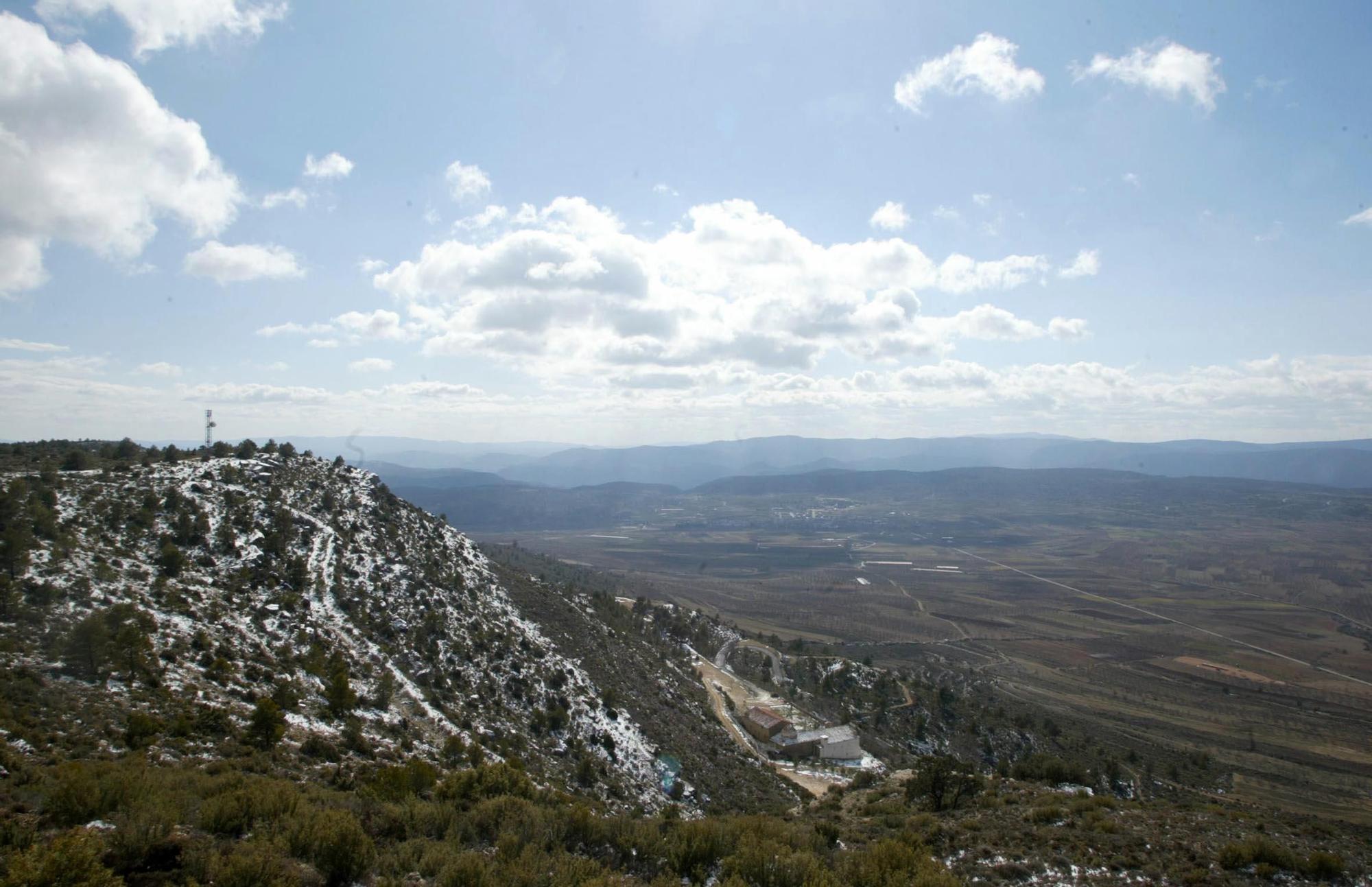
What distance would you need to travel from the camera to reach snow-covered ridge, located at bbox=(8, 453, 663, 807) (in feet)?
65.4

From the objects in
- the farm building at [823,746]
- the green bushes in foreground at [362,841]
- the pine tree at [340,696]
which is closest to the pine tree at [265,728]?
the green bushes in foreground at [362,841]

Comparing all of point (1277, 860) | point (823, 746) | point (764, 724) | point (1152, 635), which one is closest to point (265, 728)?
point (1277, 860)

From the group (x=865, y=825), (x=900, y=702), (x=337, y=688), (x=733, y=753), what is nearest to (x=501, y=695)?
(x=337, y=688)

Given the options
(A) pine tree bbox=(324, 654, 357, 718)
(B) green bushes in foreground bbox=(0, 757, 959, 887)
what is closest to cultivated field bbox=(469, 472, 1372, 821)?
(B) green bushes in foreground bbox=(0, 757, 959, 887)

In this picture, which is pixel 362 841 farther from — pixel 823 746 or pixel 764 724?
pixel 764 724

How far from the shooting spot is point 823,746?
131 feet

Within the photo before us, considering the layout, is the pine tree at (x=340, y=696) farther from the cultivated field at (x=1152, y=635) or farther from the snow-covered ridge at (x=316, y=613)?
the cultivated field at (x=1152, y=635)

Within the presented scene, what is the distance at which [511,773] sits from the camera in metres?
15.2

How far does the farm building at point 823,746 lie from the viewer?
39562 millimetres

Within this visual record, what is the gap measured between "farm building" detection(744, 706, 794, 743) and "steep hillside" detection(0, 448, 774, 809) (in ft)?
19.9

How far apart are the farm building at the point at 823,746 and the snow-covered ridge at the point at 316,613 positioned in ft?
46.6

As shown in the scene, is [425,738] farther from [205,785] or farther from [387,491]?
[387,491]

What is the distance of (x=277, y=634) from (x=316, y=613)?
314cm

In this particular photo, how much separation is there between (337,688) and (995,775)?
2370cm
